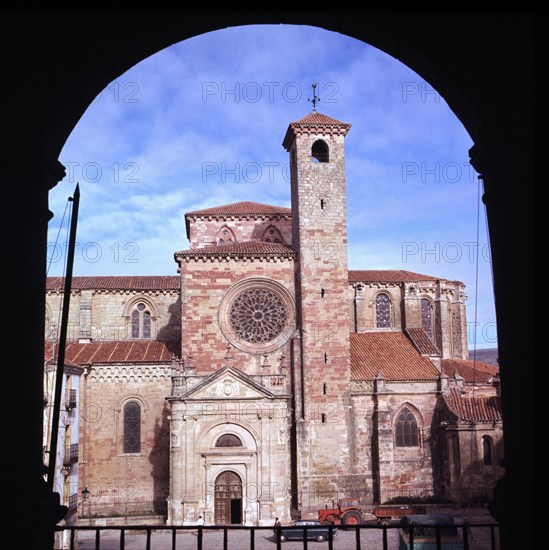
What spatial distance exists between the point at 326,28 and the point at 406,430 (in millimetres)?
28079

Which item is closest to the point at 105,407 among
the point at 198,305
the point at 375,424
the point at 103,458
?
the point at 103,458

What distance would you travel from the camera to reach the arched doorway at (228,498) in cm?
2708

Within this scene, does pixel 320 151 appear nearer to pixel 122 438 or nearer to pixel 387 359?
pixel 387 359

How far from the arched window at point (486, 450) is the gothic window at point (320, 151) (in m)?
15.8

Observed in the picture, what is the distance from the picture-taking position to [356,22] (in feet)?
18.8

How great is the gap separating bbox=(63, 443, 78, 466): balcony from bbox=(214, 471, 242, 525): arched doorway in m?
6.82

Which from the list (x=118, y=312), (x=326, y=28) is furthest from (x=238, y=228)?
(x=326, y=28)

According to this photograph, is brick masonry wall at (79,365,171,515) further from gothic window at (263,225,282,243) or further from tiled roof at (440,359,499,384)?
tiled roof at (440,359,499,384)

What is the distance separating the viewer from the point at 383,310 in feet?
129

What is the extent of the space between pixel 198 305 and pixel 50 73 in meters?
25.7

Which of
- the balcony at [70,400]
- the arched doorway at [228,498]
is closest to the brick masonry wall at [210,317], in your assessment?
the arched doorway at [228,498]

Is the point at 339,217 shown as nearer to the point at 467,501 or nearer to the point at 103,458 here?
the point at 467,501

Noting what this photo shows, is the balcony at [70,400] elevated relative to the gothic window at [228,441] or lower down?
elevated

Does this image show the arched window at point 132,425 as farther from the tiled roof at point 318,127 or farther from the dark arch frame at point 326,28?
the dark arch frame at point 326,28
